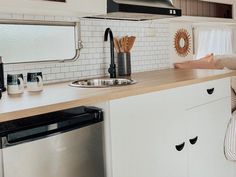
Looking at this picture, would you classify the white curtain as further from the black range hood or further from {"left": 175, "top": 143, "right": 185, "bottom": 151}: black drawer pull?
{"left": 175, "top": 143, "right": 185, "bottom": 151}: black drawer pull

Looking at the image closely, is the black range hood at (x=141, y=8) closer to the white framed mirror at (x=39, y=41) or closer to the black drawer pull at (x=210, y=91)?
the white framed mirror at (x=39, y=41)

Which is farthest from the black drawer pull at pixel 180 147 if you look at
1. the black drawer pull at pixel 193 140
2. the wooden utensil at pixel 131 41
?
the wooden utensil at pixel 131 41

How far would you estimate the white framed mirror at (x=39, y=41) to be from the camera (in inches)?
82.0

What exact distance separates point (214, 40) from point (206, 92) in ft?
5.62

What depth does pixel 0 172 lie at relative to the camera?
1.25 m

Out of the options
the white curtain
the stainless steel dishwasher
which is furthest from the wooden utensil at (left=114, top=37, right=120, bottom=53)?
the white curtain

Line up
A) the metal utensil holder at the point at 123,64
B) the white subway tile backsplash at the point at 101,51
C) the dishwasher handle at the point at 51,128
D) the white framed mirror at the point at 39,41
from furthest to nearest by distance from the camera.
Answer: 1. the metal utensil holder at the point at 123,64
2. the white subway tile backsplash at the point at 101,51
3. the white framed mirror at the point at 39,41
4. the dishwasher handle at the point at 51,128

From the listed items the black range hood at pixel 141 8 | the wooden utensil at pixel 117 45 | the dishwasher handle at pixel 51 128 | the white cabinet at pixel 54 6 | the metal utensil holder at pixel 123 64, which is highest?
the black range hood at pixel 141 8

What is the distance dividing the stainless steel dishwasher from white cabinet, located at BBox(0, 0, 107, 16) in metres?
0.57

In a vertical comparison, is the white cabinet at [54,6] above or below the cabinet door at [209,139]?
above

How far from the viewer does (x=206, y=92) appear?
2426 millimetres

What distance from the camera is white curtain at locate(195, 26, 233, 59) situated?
3.75 meters

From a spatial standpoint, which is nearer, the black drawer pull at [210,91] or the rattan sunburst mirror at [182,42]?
the black drawer pull at [210,91]

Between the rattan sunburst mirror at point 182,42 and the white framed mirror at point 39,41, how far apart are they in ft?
4.10
